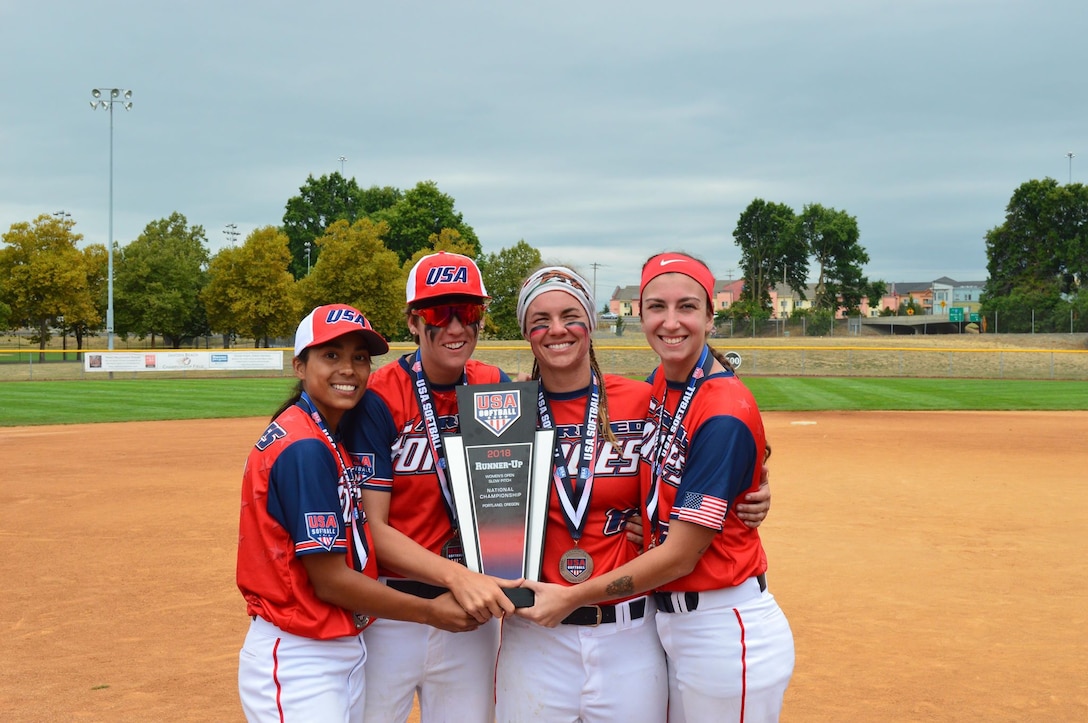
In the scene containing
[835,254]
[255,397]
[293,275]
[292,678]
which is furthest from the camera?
[835,254]

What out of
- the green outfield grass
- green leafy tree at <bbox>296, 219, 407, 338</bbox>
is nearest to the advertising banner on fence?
the green outfield grass

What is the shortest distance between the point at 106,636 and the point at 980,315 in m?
66.2

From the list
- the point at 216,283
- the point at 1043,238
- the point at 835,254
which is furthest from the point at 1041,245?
the point at 216,283

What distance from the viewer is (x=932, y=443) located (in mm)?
17219

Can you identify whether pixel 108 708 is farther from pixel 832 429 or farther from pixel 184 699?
pixel 832 429

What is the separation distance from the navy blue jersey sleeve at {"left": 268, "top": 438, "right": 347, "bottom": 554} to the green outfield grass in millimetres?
18729

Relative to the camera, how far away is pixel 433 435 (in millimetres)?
3375

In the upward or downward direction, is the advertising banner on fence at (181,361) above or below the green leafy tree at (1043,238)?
below

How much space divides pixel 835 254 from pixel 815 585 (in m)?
80.9

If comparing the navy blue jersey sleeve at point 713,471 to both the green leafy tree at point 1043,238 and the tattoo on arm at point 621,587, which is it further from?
the green leafy tree at point 1043,238

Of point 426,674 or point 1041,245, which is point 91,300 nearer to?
point 426,674

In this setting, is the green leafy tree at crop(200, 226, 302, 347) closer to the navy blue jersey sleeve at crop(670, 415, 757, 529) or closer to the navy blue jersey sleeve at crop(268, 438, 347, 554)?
the navy blue jersey sleeve at crop(268, 438, 347, 554)

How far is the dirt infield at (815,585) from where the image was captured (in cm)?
559

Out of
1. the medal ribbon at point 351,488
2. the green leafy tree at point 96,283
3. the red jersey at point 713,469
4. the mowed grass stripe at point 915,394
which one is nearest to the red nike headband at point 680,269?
the red jersey at point 713,469
